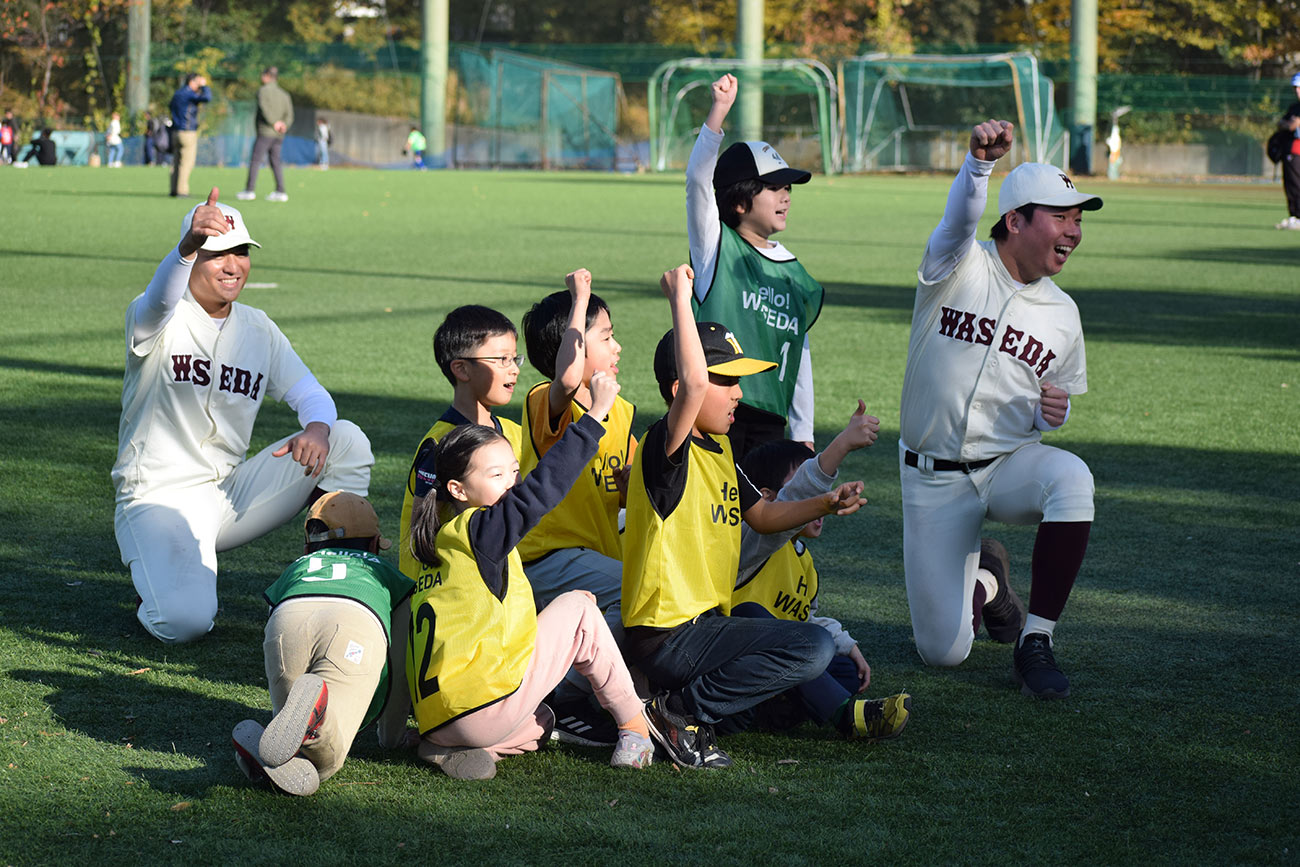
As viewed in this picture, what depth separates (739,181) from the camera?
17.5 ft

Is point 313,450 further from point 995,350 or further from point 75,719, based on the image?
point 995,350

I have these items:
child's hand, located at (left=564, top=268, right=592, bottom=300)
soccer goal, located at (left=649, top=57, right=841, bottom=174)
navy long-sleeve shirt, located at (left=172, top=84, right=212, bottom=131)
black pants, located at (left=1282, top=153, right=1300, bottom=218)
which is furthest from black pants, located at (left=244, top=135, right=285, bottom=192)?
child's hand, located at (left=564, top=268, right=592, bottom=300)

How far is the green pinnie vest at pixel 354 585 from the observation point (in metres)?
3.68

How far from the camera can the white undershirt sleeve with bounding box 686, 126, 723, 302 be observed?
5.07m

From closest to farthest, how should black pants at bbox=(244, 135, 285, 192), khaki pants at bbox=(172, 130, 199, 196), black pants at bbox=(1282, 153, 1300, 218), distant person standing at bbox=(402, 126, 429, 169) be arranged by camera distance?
black pants at bbox=(1282, 153, 1300, 218) < khaki pants at bbox=(172, 130, 199, 196) < black pants at bbox=(244, 135, 285, 192) < distant person standing at bbox=(402, 126, 429, 169)

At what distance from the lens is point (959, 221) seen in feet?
15.2

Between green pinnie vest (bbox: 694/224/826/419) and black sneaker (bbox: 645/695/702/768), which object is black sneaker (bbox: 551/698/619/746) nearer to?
black sneaker (bbox: 645/695/702/768)

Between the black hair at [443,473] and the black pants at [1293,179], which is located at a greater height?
the black pants at [1293,179]

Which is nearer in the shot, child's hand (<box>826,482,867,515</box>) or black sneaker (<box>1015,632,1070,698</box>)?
child's hand (<box>826,482,867,515</box>)

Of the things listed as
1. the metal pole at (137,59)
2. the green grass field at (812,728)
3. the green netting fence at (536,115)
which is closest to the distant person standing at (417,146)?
the green netting fence at (536,115)

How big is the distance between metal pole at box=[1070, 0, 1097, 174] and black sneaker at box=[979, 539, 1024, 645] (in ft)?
146

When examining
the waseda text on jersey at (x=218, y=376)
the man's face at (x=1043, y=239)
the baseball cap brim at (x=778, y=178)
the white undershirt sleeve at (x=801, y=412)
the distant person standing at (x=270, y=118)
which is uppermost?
the distant person standing at (x=270, y=118)

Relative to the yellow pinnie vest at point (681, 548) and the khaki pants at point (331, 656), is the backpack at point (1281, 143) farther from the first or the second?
the khaki pants at point (331, 656)

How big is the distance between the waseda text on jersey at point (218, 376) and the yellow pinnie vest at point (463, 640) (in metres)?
1.93
